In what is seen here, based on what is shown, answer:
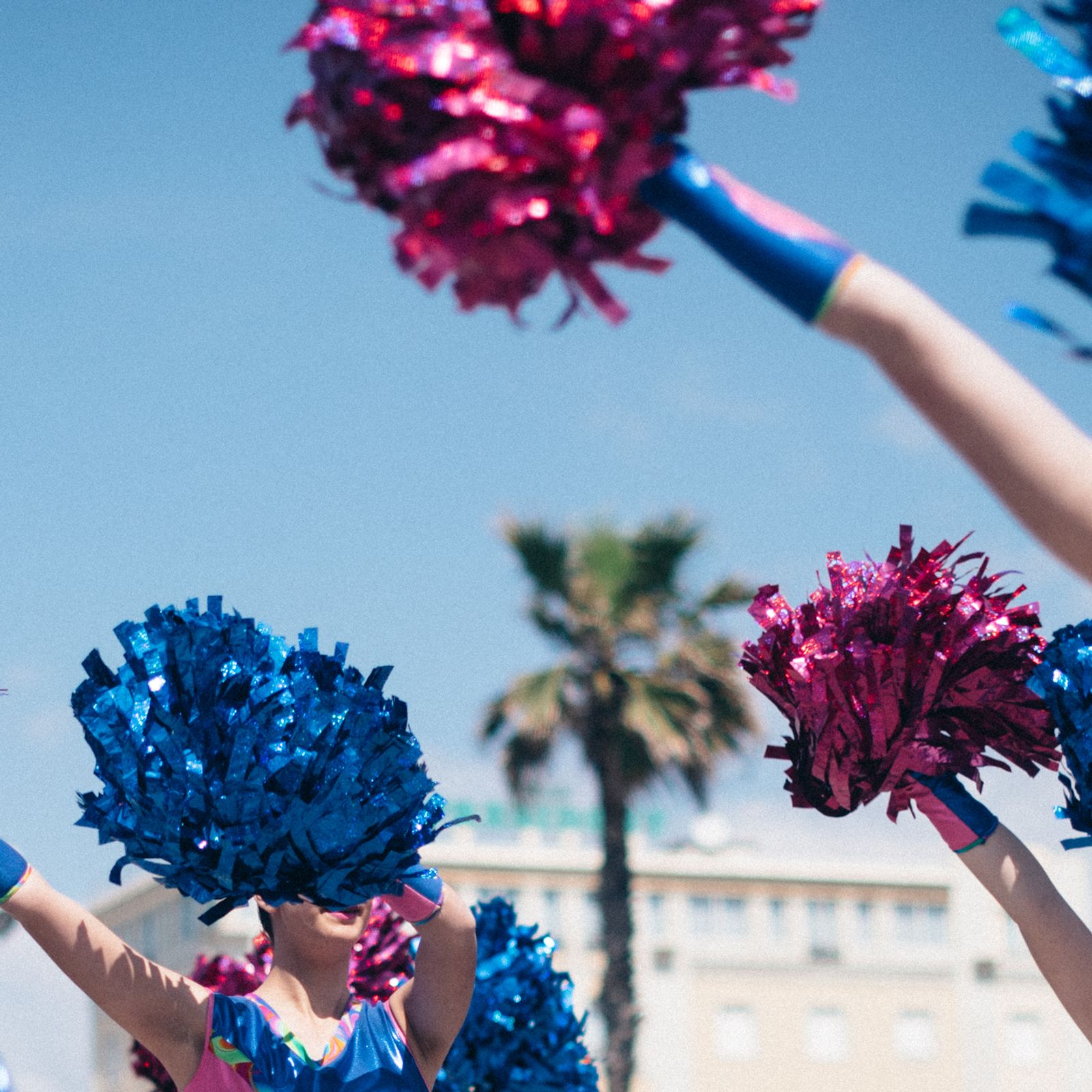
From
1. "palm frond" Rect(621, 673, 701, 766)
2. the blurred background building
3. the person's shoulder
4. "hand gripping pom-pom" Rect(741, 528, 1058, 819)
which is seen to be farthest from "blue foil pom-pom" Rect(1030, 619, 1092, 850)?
the blurred background building

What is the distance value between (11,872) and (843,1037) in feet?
129

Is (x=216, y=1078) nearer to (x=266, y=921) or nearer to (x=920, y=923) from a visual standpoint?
(x=266, y=921)

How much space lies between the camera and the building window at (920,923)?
140 feet

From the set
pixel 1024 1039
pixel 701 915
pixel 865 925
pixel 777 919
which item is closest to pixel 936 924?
pixel 865 925

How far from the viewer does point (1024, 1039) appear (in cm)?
4144

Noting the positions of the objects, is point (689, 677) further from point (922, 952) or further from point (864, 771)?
point (922, 952)

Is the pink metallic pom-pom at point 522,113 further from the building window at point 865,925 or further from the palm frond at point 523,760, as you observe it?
the building window at point 865,925

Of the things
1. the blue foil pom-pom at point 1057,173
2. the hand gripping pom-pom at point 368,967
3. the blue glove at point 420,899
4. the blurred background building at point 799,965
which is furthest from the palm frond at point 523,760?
the blurred background building at point 799,965

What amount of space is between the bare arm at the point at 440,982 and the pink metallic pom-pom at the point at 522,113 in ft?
6.31

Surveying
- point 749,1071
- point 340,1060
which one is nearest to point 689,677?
point 340,1060

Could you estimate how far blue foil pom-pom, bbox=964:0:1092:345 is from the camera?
1813mm

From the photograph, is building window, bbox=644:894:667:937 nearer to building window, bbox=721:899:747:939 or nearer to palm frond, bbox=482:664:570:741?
building window, bbox=721:899:747:939

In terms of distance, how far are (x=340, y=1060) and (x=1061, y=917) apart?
141 cm

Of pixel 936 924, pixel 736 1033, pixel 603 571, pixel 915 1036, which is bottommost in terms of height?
pixel 603 571
